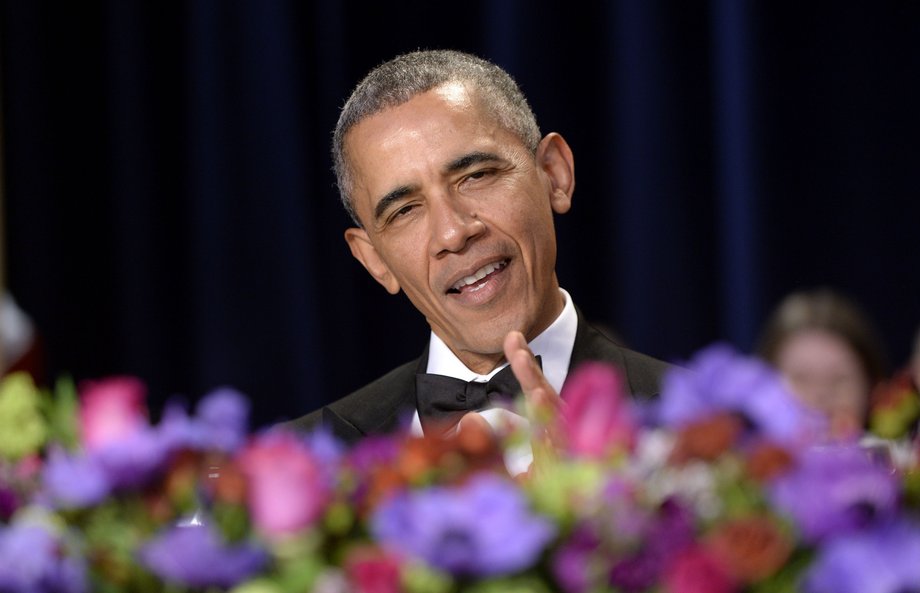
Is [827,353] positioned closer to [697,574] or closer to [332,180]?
[332,180]

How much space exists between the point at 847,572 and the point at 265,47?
268cm

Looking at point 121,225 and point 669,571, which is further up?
point 669,571

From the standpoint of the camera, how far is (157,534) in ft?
1.72

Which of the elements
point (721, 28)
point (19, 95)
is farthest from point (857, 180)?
point (19, 95)

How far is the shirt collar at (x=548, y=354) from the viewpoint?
4.93 ft

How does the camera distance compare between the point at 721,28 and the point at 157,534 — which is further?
the point at 721,28

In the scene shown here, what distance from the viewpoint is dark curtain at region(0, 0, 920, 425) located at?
2.86 metres

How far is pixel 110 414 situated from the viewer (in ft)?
1.83

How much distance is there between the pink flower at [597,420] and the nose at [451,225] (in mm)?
865

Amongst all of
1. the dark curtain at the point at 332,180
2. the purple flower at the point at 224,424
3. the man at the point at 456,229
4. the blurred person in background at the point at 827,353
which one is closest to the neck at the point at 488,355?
the man at the point at 456,229

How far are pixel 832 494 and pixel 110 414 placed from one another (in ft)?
0.92

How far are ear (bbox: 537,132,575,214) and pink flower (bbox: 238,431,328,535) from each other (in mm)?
1119

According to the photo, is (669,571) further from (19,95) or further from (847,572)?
(19,95)

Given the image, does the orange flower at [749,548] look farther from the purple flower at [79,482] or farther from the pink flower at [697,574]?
the purple flower at [79,482]
